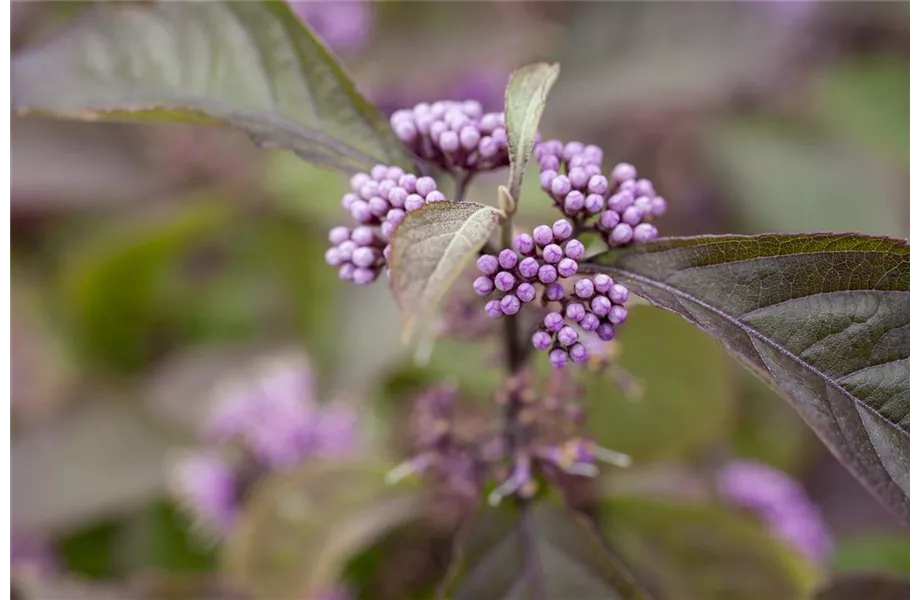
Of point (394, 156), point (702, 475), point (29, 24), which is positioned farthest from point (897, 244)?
point (29, 24)

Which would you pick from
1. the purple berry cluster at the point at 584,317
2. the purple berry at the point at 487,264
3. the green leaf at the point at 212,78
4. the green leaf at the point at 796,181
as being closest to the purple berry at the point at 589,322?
the purple berry cluster at the point at 584,317

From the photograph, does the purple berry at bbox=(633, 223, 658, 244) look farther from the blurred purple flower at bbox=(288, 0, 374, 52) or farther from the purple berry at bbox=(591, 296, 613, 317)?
the blurred purple flower at bbox=(288, 0, 374, 52)

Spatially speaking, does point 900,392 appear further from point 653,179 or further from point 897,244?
point 653,179

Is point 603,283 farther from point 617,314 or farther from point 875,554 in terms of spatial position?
point 875,554

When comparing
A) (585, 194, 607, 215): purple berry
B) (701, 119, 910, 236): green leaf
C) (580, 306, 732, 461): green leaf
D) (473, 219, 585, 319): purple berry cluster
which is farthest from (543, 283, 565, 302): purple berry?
(701, 119, 910, 236): green leaf

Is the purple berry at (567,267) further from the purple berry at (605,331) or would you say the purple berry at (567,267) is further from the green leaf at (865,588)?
the green leaf at (865,588)

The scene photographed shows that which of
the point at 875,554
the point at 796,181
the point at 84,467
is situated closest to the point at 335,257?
the point at 84,467
